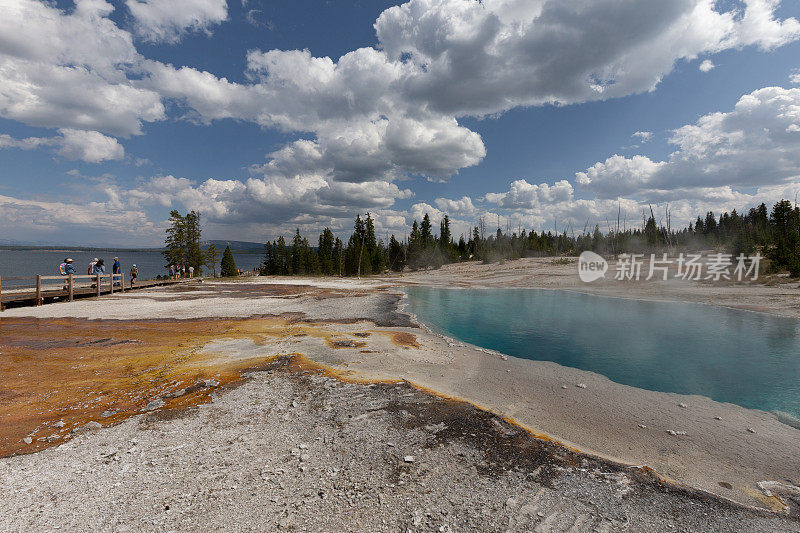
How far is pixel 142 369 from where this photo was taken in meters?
9.77

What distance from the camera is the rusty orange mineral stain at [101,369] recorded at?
6660 millimetres

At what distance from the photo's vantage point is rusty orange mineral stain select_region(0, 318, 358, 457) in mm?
6660

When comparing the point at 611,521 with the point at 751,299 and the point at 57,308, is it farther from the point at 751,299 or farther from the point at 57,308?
the point at 751,299

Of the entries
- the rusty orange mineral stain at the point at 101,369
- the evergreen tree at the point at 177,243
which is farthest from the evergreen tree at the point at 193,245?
the rusty orange mineral stain at the point at 101,369

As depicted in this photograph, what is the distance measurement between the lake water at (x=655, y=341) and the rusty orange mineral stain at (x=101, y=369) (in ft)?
34.7

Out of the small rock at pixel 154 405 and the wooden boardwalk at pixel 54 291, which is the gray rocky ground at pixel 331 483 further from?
the wooden boardwalk at pixel 54 291

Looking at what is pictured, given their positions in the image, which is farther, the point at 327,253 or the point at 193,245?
the point at 327,253

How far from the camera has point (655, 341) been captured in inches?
673

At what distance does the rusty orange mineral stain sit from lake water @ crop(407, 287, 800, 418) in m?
10.6

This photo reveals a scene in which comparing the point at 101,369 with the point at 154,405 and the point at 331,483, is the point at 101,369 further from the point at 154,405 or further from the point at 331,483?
the point at 331,483

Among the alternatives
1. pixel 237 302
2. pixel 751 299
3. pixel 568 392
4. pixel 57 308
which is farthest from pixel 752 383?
pixel 57 308

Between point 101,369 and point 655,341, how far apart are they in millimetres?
23431

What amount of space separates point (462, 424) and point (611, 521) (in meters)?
2.93

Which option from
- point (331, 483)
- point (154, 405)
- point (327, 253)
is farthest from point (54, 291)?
point (327, 253)
